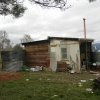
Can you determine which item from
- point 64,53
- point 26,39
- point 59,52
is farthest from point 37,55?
point 26,39

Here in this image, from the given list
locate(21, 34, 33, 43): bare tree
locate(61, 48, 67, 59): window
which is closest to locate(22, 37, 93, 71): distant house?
locate(61, 48, 67, 59): window

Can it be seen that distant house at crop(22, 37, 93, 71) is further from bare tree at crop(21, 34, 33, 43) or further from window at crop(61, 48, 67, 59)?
bare tree at crop(21, 34, 33, 43)

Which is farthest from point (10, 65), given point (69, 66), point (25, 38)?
point (25, 38)

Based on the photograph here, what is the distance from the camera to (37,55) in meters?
28.0

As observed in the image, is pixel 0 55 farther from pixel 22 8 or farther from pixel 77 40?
pixel 22 8

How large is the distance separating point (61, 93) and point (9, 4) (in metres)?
4.08

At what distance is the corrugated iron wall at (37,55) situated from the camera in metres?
26.6

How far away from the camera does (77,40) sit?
26328 mm

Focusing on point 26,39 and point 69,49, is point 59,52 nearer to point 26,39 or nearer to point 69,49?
point 69,49

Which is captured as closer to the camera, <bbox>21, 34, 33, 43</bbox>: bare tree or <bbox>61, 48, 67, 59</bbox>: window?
<bbox>61, 48, 67, 59</bbox>: window

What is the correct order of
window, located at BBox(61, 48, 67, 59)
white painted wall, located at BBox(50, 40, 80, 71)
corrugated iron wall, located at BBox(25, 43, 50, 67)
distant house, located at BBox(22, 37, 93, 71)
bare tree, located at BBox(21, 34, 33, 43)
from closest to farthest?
distant house, located at BBox(22, 37, 93, 71) → white painted wall, located at BBox(50, 40, 80, 71) → window, located at BBox(61, 48, 67, 59) → corrugated iron wall, located at BBox(25, 43, 50, 67) → bare tree, located at BBox(21, 34, 33, 43)

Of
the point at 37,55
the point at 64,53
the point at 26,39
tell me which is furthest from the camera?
the point at 26,39

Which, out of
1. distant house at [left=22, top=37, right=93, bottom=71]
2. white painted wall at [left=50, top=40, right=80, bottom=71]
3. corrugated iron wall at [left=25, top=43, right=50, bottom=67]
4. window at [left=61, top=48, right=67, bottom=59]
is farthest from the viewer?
corrugated iron wall at [left=25, top=43, right=50, bottom=67]

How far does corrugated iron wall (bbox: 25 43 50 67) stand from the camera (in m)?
26.6
